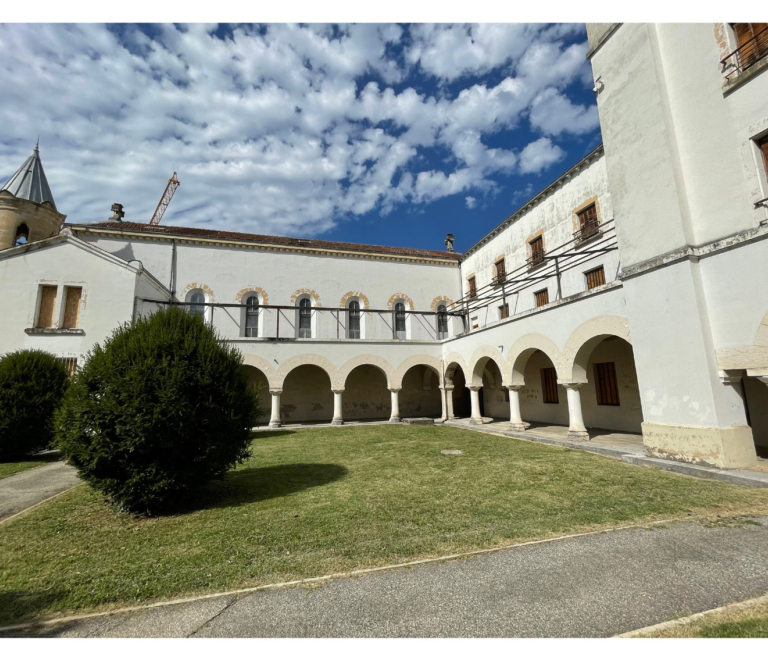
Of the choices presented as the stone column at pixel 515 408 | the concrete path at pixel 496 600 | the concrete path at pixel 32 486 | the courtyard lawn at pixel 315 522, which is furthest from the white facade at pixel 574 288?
the concrete path at pixel 32 486

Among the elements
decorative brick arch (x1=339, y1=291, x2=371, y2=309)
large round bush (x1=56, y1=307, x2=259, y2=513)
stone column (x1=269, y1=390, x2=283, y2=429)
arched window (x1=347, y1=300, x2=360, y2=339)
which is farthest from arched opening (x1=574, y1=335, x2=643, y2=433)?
stone column (x1=269, y1=390, x2=283, y2=429)

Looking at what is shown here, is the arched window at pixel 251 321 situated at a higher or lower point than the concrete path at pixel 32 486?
higher

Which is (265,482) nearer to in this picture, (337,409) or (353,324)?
(337,409)

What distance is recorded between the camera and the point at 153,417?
516 cm

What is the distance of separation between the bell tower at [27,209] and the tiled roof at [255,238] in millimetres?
2113

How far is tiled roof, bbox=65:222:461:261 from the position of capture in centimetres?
1902

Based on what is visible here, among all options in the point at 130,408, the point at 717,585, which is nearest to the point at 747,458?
the point at 717,585

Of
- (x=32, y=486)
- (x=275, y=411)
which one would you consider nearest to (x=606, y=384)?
(x=275, y=411)

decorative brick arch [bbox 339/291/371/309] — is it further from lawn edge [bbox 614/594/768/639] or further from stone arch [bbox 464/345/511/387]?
lawn edge [bbox 614/594/768/639]

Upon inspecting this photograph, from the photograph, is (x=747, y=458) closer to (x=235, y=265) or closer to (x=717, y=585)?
(x=717, y=585)

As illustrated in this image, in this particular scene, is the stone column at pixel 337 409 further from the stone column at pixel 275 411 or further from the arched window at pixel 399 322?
the arched window at pixel 399 322

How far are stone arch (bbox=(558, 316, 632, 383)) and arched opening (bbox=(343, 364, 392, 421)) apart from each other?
11.1 metres

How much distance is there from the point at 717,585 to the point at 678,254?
643 centimetres

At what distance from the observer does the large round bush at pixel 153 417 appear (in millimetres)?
5172
